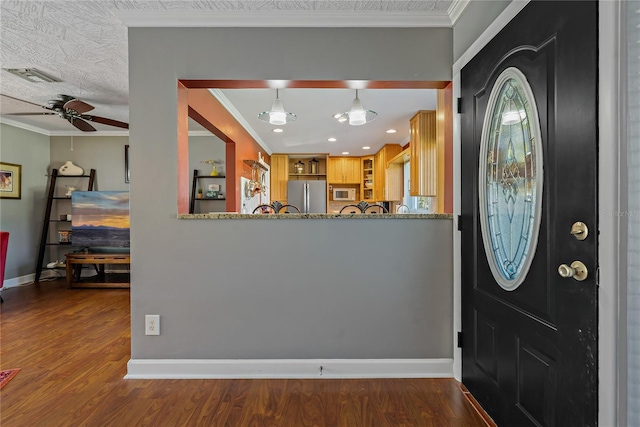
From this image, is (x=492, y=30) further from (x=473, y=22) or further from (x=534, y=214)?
(x=534, y=214)

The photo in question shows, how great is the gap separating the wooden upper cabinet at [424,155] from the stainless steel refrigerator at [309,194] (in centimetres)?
310

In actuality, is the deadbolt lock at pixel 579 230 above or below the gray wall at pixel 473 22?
below

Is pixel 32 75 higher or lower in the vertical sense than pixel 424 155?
higher

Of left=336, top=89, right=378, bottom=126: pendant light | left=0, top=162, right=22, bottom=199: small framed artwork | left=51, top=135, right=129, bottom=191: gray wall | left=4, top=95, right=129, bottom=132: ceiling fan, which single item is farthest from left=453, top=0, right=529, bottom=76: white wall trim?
left=0, top=162, right=22, bottom=199: small framed artwork

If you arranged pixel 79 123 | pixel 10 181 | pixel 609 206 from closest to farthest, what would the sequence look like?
pixel 609 206 < pixel 79 123 < pixel 10 181

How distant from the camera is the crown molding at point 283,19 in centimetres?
207

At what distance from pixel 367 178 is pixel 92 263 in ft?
18.3

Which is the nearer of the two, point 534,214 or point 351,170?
point 534,214

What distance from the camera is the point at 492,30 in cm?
160

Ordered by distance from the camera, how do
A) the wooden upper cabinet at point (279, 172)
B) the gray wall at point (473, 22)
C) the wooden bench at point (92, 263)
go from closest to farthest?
1. the gray wall at point (473, 22)
2. the wooden bench at point (92, 263)
3. the wooden upper cabinet at point (279, 172)

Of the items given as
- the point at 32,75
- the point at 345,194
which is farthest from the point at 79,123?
the point at 345,194

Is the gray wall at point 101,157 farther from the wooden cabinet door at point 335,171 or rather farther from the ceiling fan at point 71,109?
the wooden cabinet door at point 335,171

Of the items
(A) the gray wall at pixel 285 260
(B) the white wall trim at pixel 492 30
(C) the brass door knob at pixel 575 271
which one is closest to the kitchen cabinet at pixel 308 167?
(A) the gray wall at pixel 285 260

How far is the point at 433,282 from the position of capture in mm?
2143
